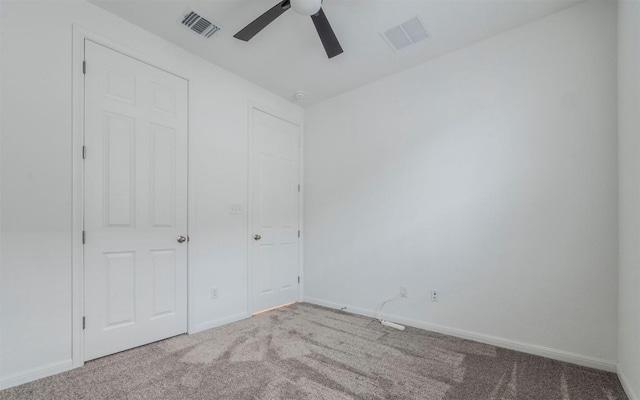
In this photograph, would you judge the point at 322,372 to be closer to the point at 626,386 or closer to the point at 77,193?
the point at 626,386

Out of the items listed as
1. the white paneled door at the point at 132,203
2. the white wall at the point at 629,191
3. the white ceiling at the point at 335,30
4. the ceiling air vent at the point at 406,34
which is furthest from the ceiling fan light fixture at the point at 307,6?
the white wall at the point at 629,191

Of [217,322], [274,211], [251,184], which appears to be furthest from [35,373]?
[274,211]

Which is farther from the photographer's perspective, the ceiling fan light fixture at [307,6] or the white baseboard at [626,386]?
the ceiling fan light fixture at [307,6]

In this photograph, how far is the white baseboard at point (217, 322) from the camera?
114 inches

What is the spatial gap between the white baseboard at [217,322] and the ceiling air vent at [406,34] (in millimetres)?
3219

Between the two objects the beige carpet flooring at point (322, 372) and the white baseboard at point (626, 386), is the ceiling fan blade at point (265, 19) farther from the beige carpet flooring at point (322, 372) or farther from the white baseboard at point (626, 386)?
the white baseboard at point (626, 386)

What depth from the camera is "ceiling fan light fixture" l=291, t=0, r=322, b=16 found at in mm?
2002

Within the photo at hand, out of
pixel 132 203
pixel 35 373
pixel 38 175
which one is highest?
pixel 38 175

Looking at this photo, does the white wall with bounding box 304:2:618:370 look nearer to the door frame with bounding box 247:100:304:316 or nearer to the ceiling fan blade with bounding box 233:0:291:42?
the door frame with bounding box 247:100:304:316

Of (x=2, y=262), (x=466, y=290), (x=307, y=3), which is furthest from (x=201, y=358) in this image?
(x=307, y=3)

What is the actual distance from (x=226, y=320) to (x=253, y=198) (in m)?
1.39

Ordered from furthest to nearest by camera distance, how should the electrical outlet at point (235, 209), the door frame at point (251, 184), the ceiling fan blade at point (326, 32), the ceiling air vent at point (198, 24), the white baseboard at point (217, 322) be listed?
the door frame at point (251, 184) < the electrical outlet at point (235, 209) < the white baseboard at point (217, 322) < the ceiling air vent at point (198, 24) < the ceiling fan blade at point (326, 32)

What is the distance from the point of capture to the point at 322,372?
2125 mm

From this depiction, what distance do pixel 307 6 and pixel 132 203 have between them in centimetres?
212
